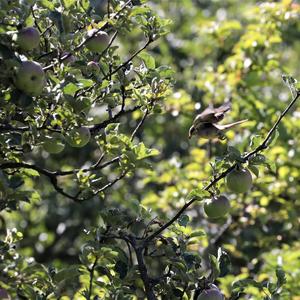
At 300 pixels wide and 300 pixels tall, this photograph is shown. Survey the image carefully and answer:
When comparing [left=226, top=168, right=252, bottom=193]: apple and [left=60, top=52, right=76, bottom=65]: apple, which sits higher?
[left=60, top=52, right=76, bottom=65]: apple

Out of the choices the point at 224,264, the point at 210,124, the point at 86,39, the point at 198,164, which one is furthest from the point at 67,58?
the point at 198,164

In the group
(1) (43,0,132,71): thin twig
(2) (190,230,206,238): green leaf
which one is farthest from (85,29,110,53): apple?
(2) (190,230,206,238): green leaf

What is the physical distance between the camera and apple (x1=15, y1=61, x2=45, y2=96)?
5.96ft

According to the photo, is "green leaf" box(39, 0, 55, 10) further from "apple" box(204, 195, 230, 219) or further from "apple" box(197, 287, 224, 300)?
"apple" box(197, 287, 224, 300)

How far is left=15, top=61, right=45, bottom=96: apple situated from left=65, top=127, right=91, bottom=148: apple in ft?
0.90

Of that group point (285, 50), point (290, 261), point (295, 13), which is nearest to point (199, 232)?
point (290, 261)

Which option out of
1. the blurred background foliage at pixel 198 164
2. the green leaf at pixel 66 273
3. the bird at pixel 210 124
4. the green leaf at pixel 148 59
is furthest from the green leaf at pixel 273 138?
the green leaf at pixel 66 273

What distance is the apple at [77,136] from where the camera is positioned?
2111 millimetres

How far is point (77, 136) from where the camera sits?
2.12m

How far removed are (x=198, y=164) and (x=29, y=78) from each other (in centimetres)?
256

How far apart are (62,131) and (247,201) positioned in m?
2.26

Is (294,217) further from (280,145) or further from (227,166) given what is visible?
(227,166)

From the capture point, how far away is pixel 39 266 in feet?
5.81

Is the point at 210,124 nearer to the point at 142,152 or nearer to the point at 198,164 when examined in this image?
the point at 142,152
